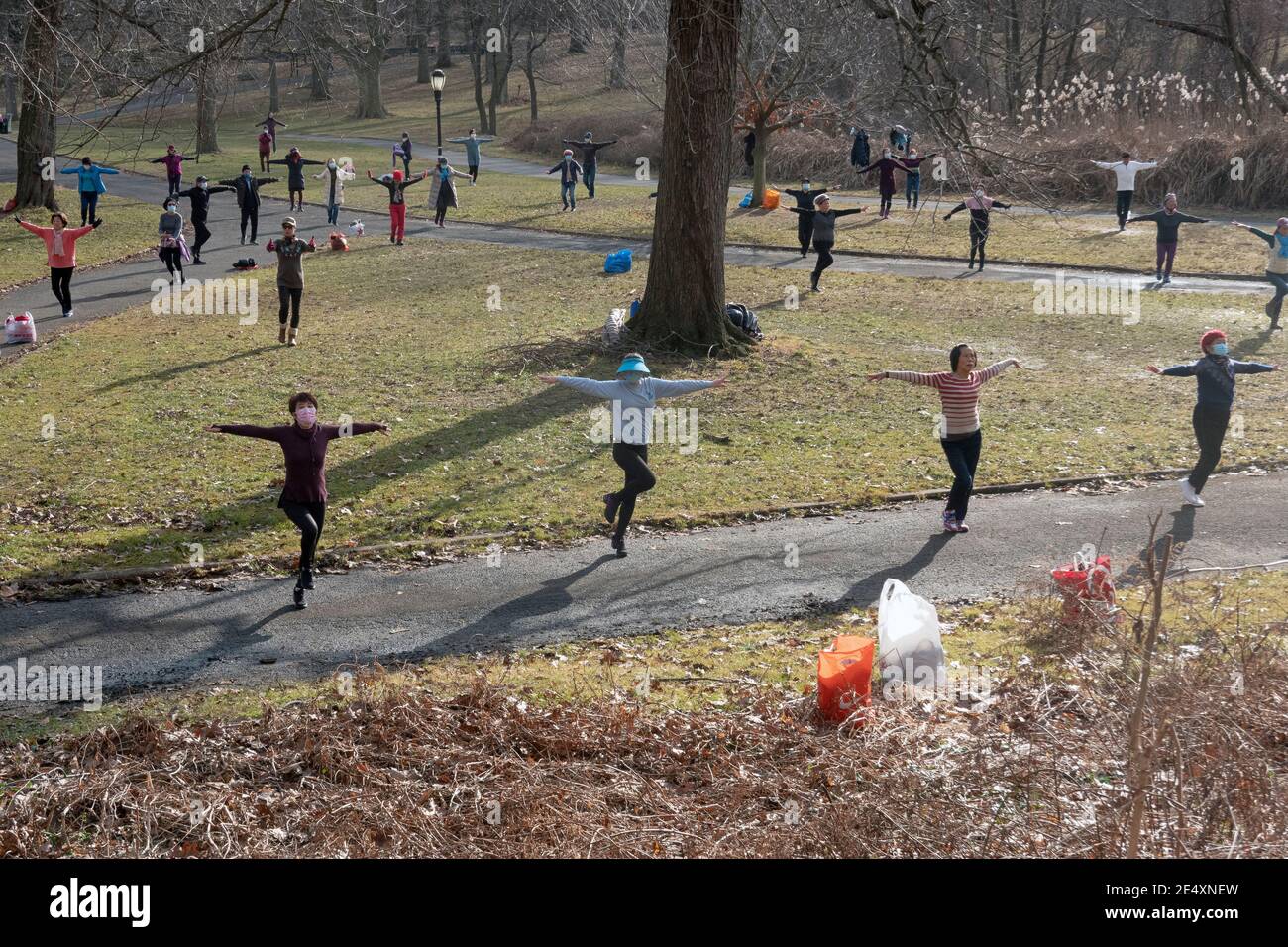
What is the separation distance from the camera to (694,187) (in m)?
19.4

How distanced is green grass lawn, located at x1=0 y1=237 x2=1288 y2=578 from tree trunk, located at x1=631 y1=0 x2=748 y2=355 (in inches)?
34.2

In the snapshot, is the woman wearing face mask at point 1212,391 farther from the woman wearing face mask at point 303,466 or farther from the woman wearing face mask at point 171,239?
the woman wearing face mask at point 171,239

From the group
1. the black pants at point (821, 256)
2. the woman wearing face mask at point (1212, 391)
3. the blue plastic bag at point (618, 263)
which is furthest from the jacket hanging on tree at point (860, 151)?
the woman wearing face mask at point (1212, 391)

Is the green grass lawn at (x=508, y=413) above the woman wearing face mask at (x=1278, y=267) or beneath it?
beneath

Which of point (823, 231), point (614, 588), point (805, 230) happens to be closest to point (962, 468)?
point (614, 588)

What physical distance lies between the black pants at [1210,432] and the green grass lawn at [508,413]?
147 cm

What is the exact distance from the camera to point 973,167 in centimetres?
1443

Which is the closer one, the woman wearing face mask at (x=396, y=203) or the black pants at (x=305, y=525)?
the black pants at (x=305, y=525)

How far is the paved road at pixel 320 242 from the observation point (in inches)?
984

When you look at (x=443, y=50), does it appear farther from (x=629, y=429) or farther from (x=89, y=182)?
(x=629, y=429)

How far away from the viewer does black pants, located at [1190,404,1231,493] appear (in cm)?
1375

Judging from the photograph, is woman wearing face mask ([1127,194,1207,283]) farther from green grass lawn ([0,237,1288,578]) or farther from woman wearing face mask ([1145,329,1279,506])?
woman wearing face mask ([1145,329,1279,506])

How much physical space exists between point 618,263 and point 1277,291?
43.2 ft
